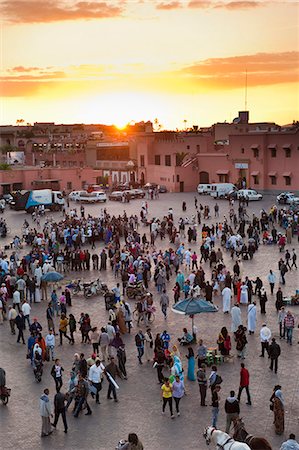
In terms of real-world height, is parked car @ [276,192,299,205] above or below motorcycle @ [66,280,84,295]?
above

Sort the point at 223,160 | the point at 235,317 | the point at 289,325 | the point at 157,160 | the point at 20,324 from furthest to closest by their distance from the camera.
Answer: the point at 157,160, the point at 223,160, the point at 20,324, the point at 235,317, the point at 289,325

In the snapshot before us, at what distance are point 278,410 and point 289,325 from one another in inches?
201

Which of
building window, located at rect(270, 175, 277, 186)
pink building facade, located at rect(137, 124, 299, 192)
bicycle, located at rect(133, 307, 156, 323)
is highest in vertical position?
pink building facade, located at rect(137, 124, 299, 192)

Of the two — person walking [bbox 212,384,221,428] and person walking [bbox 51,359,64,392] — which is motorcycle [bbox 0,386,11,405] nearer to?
person walking [bbox 51,359,64,392]

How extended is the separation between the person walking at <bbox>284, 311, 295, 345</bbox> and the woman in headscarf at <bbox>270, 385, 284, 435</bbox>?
4.88m

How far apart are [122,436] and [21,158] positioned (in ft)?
235

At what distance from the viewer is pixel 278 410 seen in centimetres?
1244

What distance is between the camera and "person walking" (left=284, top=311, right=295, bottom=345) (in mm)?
17203

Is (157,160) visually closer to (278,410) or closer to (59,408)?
(59,408)

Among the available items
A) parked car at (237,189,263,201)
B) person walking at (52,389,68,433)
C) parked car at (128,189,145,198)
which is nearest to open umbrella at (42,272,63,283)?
person walking at (52,389,68,433)

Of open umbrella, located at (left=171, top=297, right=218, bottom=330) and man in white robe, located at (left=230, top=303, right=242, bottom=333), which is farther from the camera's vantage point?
man in white robe, located at (left=230, top=303, right=242, bottom=333)

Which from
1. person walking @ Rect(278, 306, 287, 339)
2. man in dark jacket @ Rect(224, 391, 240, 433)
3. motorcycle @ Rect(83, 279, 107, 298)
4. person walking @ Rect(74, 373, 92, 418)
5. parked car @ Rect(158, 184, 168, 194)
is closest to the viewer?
man in dark jacket @ Rect(224, 391, 240, 433)

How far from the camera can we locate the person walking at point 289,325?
56.4ft

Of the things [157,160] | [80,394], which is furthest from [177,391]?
[157,160]
